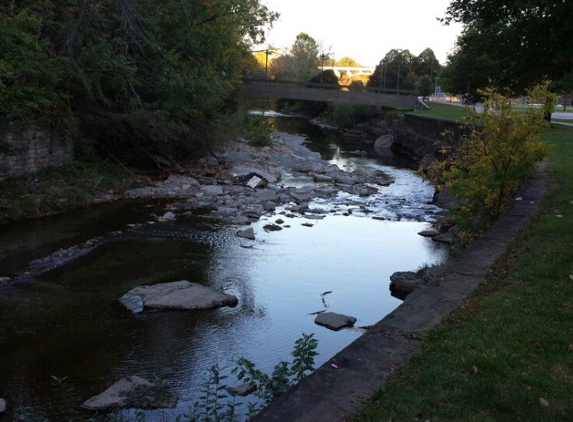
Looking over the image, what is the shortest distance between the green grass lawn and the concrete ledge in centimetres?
16

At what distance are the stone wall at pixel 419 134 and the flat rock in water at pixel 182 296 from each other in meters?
24.2

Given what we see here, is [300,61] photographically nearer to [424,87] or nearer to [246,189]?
[424,87]

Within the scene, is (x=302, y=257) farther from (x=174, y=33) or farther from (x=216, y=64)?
(x=216, y=64)

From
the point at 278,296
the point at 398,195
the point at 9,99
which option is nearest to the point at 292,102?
the point at 398,195

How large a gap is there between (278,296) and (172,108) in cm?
1306

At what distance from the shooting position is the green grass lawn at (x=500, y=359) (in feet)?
14.5

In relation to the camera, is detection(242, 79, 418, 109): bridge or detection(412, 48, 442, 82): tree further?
detection(412, 48, 442, 82): tree

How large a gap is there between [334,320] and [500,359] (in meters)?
4.70

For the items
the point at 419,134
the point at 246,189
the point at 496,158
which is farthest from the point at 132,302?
the point at 419,134

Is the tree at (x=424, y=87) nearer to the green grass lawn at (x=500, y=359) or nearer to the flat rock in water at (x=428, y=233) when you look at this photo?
the flat rock in water at (x=428, y=233)

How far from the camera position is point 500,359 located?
5188 mm

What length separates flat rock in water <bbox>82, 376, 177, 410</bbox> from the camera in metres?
6.84

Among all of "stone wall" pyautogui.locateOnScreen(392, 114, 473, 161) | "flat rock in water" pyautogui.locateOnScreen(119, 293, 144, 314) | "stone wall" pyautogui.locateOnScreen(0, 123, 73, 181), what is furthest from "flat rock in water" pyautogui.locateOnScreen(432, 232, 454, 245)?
"stone wall" pyautogui.locateOnScreen(392, 114, 473, 161)

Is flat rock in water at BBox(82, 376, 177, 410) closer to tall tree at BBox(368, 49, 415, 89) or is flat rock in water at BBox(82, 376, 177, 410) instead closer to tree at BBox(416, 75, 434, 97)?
tree at BBox(416, 75, 434, 97)
